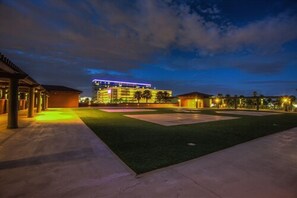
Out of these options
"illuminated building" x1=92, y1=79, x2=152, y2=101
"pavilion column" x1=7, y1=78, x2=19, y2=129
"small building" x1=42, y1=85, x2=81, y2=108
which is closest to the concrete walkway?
"pavilion column" x1=7, y1=78, x2=19, y2=129

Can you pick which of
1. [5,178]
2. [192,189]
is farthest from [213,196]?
[5,178]

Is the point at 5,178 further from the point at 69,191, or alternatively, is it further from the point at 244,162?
the point at 244,162

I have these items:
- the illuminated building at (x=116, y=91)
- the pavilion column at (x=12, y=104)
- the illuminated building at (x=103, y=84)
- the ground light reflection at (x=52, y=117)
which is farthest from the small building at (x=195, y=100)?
the illuminated building at (x=103, y=84)

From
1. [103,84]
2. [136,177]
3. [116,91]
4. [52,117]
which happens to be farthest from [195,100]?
[103,84]

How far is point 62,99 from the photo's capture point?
34469 millimetres

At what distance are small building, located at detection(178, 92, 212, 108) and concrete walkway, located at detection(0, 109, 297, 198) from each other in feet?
133

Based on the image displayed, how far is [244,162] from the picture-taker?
509 centimetres

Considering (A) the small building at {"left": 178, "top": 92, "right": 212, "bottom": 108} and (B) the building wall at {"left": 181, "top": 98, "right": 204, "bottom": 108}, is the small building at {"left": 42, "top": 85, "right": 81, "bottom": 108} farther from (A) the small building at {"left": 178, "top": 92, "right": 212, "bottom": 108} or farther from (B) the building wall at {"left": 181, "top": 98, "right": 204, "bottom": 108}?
(B) the building wall at {"left": 181, "top": 98, "right": 204, "bottom": 108}

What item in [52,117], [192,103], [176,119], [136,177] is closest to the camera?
[136,177]

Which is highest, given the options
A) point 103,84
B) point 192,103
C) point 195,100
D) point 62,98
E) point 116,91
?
point 103,84

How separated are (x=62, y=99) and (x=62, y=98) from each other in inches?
7.4

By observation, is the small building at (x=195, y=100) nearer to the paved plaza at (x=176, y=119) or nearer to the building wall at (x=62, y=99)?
the building wall at (x=62, y=99)

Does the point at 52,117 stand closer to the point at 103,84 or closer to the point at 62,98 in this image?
the point at 62,98

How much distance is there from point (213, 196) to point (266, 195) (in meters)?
0.99
